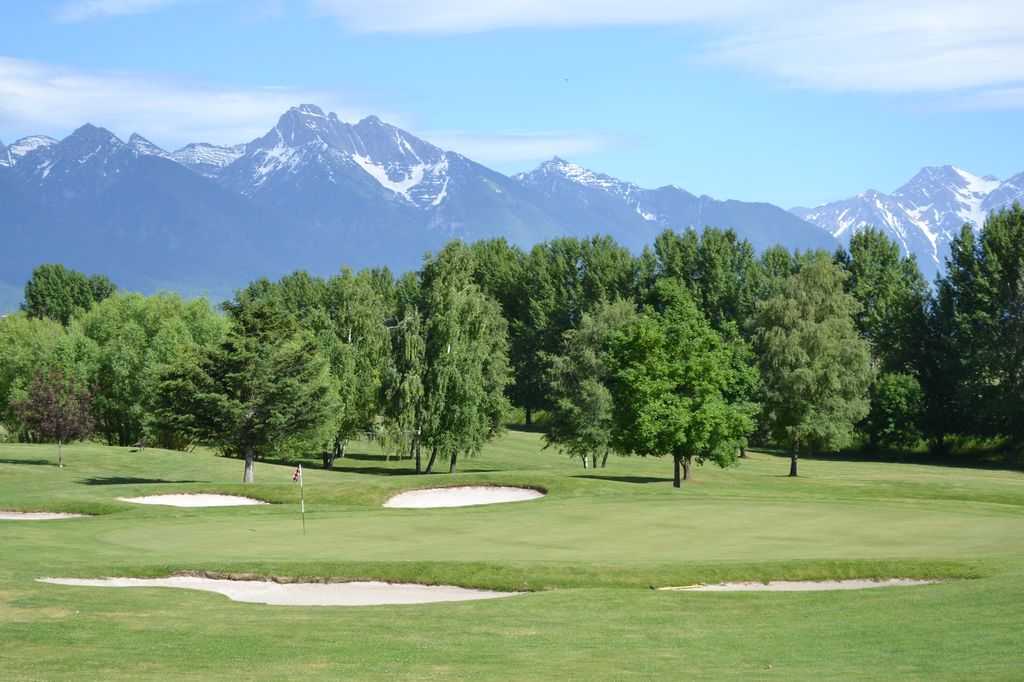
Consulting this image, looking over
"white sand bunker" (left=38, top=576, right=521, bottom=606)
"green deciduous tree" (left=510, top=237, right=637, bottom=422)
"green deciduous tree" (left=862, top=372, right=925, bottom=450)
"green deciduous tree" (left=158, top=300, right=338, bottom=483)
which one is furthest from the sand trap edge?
"green deciduous tree" (left=510, top=237, right=637, bottom=422)

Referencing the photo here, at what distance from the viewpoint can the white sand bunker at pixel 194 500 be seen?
5244 centimetres

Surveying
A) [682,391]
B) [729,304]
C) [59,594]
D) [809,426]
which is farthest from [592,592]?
[729,304]

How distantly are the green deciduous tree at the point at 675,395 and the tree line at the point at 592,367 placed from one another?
0.39 ft

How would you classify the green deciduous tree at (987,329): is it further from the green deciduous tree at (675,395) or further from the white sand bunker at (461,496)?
the white sand bunker at (461,496)

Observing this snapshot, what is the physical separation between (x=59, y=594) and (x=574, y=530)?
17.8 m

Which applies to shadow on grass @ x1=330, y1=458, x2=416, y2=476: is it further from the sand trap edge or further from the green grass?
the sand trap edge

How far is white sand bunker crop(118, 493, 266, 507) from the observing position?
52.4 m

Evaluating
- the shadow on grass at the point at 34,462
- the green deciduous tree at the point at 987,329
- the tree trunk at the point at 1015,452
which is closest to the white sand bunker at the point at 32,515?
the shadow on grass at the point at 34,462

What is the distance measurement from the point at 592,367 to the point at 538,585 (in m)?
50.3

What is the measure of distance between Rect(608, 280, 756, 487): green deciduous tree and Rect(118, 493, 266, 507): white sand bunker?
64.8 feet

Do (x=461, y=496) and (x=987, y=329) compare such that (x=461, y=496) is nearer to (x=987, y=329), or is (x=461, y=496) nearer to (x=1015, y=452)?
(x=987, y=329)

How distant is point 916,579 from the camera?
95.5 feet

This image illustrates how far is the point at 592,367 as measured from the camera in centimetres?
7906

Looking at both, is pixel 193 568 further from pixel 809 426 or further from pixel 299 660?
pixel 809 426
